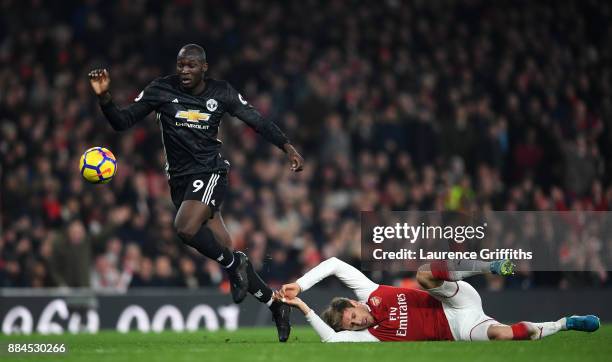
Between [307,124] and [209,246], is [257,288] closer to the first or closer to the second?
[209,246]

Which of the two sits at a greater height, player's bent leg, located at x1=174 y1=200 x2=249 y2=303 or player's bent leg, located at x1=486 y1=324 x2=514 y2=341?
player's bent leg, located at x1=174 y1=200 x2=249 y2=303

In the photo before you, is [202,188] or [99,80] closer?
[99,80]

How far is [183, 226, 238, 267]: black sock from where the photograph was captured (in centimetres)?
935

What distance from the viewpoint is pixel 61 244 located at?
14.5 meters

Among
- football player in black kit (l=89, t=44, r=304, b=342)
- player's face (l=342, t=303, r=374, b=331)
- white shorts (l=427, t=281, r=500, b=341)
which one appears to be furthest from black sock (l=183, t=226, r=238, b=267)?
white shorts (l=427, t=281, r=500, b=341)

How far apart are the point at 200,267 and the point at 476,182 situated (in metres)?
4.27

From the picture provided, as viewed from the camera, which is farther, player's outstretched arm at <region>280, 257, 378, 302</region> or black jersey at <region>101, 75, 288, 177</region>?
black jersey at <region>101, 75, 288, 177</region>

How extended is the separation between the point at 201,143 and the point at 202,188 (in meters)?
0.41

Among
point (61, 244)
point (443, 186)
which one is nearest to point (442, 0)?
point (443, 186)

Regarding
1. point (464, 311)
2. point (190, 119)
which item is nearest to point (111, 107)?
point (190, 119)

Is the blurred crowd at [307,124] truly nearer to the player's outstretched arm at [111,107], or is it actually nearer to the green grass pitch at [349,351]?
the green grass pitch at [349,351]

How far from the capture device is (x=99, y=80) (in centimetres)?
920

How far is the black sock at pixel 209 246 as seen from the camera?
935 cm

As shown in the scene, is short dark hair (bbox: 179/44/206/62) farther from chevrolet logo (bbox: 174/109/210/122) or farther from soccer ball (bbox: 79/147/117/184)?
soccer ball (bbox: 79/147/117/184)
